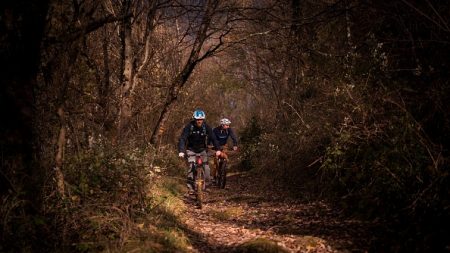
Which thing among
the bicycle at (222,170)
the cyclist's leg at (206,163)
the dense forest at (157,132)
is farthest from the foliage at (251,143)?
the dense forest at (157,132)

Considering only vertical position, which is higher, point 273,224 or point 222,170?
point 222,170

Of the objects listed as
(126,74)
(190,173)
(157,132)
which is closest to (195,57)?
(126,74)

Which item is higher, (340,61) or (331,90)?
(340,61)

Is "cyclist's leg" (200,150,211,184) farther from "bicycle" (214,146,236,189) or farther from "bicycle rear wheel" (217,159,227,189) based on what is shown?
"bicycle rear wheel" (217,159,227,189)

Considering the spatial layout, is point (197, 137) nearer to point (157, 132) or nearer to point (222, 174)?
point (157, 132)

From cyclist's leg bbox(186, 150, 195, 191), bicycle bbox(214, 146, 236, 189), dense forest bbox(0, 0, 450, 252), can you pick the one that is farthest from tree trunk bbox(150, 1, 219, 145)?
bicycle bbox(214, 146, 236, 189)

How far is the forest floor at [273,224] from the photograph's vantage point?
21.9ft

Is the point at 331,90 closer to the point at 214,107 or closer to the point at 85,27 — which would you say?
the point at 85,27

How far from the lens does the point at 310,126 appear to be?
1084 centimetres

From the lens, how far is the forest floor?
263 inches

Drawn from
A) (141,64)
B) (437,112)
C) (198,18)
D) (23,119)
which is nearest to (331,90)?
(437,112)

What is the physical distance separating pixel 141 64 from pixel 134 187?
14.6 ft

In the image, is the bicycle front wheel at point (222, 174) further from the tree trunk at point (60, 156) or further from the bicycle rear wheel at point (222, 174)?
the tree trunk at point (60, 156)

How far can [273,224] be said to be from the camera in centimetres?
839
